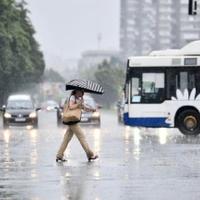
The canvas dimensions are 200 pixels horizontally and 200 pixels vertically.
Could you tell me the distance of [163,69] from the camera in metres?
30.5

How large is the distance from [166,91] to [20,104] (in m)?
15.0

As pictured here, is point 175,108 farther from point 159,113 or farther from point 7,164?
point 7,164

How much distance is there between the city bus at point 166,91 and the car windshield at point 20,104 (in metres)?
13.4

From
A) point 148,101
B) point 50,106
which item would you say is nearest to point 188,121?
point 148,101

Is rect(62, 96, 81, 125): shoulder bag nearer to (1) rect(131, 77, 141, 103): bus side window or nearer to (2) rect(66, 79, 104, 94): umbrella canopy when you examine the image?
(2) rect(66, 79, 104, 94): umbrella canopy

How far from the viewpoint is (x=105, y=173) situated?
1595 cm

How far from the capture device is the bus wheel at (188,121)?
3028cm

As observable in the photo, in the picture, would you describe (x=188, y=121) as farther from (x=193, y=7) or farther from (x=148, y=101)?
(x=193, y=7)

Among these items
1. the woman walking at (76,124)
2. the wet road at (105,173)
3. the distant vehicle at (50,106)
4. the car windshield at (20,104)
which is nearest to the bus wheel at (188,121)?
the wet road at (105,173)

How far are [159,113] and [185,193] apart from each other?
1743 cm

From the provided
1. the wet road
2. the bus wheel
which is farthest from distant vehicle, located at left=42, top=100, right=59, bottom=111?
the wet road

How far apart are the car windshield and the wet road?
59.3 ft

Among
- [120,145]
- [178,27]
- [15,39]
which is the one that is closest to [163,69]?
[120,145]

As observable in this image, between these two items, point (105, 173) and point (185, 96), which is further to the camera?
point (185, 96)
